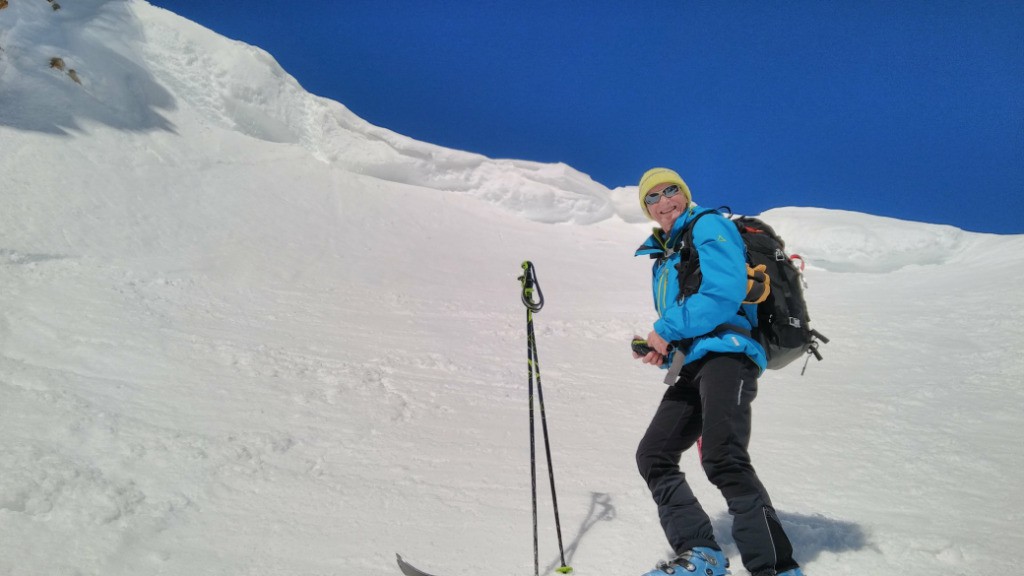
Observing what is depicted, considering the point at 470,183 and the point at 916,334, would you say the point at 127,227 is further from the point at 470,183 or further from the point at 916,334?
the point at 470,183

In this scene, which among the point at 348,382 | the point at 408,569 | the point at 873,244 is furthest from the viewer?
the point at 873,244

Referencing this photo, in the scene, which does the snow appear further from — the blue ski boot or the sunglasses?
the sunglasses

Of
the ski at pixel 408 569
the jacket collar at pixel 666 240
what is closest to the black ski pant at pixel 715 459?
the jacket collar at pixel 666 240

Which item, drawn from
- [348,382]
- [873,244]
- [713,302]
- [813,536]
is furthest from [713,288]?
[873,244]

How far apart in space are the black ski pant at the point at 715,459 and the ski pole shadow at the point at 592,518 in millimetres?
587

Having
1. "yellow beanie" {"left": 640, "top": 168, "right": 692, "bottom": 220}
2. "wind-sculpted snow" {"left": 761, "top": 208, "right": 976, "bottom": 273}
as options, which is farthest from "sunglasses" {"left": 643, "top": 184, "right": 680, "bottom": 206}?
"wind-sculpted snow" {"left": 761, "top": 208, "right": 976, "bottom": 273}

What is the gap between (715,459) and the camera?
2.62 metres

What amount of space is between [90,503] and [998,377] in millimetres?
8788

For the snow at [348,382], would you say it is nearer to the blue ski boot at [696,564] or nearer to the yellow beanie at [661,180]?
the blue ski boot at [696,564]

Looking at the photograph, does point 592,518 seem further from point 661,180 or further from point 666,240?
point 661,180

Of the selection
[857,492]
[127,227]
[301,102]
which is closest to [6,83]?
[127,227]

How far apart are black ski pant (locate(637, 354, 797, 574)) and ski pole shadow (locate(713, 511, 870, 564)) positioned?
1.69ft

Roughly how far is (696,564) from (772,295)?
1165 mm

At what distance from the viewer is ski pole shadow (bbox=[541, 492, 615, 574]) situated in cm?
309
